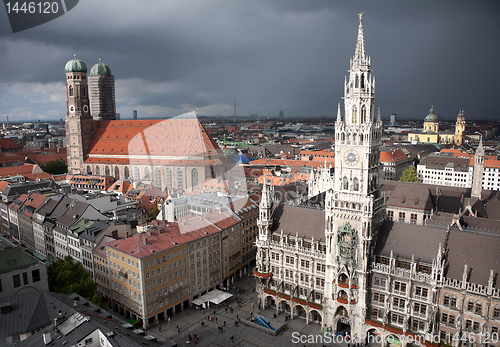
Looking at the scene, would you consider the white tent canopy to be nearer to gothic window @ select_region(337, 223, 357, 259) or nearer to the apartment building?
the apartment building

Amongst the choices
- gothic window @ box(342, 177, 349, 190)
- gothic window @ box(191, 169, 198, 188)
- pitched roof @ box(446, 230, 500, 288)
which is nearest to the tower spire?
gothic window @ box(342, 177, 349, 190)


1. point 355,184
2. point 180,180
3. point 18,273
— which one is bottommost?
point 18,273

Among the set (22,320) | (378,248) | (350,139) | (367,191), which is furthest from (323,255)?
(22,320)

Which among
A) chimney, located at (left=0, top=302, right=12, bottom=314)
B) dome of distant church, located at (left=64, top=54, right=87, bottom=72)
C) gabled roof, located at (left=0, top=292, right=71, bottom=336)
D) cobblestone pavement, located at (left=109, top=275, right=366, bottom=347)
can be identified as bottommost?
cobblestone pavement, located at (left=109, top=275, right=366, bottom=347)

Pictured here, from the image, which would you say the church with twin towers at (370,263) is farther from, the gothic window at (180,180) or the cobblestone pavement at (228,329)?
the gothic window at (180,180)

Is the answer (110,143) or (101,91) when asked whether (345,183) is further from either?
(101,91)

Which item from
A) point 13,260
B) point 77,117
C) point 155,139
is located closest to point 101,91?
point 77,117
